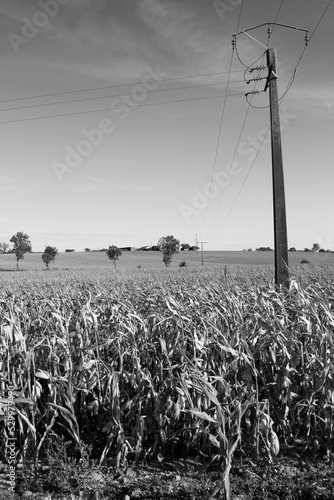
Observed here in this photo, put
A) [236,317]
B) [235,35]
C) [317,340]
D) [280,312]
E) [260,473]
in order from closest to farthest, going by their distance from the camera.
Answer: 1. [260,473]
2. [317,340]
3. [236,317]
4. [280,312]
5. [235,35]

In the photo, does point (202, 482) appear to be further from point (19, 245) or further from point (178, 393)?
point (19, 245)

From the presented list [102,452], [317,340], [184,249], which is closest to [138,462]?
[102,452]

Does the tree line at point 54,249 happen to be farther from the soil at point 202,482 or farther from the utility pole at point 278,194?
the soil at point 202,482

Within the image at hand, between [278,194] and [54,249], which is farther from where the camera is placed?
[54,249]

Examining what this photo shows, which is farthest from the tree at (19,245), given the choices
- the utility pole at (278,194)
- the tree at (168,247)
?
the utility pole at (278,194)

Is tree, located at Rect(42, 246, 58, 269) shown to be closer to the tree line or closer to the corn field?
the tree line

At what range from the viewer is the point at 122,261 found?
269 ft

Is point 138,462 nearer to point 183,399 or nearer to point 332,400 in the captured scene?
point 183,399

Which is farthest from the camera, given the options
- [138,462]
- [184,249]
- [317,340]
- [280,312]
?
[184,249]

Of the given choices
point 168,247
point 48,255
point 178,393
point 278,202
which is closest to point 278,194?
point 278,202

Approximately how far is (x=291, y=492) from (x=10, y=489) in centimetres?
219

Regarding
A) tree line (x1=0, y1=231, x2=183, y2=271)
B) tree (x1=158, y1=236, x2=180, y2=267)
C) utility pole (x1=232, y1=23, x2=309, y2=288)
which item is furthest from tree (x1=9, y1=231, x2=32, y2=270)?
utility pole (x1=232, y1=23, x2=309, y2=288)

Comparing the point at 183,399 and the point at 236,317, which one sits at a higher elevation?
the point at 236,317

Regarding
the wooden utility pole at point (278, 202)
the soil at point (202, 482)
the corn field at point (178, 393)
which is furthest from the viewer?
the wooden utility pole at point (278, 202)
